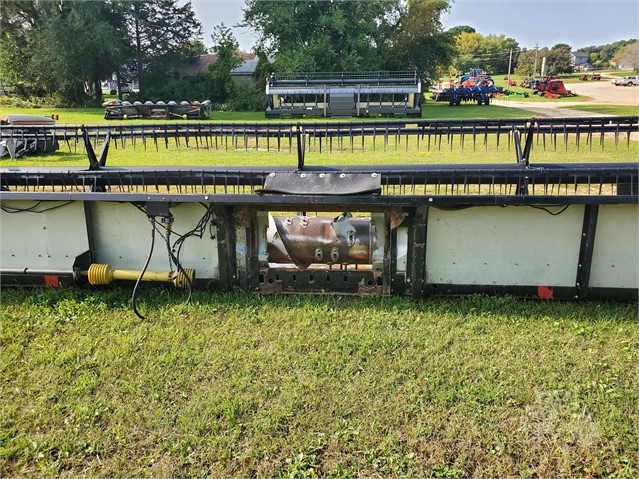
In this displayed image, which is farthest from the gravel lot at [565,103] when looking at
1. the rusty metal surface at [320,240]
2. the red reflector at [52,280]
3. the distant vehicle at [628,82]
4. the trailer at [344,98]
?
the red reflector at [52,280]

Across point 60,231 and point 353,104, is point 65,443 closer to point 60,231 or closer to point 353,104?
point 60,231

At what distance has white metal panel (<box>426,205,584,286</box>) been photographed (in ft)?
11.6

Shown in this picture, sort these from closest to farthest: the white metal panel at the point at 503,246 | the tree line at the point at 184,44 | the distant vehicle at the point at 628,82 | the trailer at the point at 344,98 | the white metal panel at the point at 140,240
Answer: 1. the white metal panel at the point at 503,246
2. the white metal panel at the point at 140,240
3. the trailer at the point at 344,98
4. the tree line at the point at 184,44
5. the distant vehicle at the point at 628,82

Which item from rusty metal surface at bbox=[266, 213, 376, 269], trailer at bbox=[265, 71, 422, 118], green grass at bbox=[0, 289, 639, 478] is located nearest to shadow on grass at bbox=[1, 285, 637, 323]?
green grass at bbox=[0, 289, 639, 478]

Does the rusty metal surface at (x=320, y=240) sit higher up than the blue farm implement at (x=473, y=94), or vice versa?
the blue farm implement at (x=473, y=94)

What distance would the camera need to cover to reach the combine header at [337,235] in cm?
348

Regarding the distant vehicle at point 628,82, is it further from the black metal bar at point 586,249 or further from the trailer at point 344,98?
the black metal bar at point 586,249

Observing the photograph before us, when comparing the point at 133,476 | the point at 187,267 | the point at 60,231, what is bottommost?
the point at 133,476

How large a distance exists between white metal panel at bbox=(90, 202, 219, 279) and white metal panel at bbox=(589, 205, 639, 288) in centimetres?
258

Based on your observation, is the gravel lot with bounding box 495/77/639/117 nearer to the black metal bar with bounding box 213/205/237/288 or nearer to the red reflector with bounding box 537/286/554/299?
the red reflector with bounding box 537/286/554/299

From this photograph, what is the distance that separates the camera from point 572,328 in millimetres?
3264

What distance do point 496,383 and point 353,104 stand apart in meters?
22.5

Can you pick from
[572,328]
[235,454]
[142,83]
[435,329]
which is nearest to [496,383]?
[435,329]

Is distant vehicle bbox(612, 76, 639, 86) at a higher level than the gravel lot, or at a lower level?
higher
